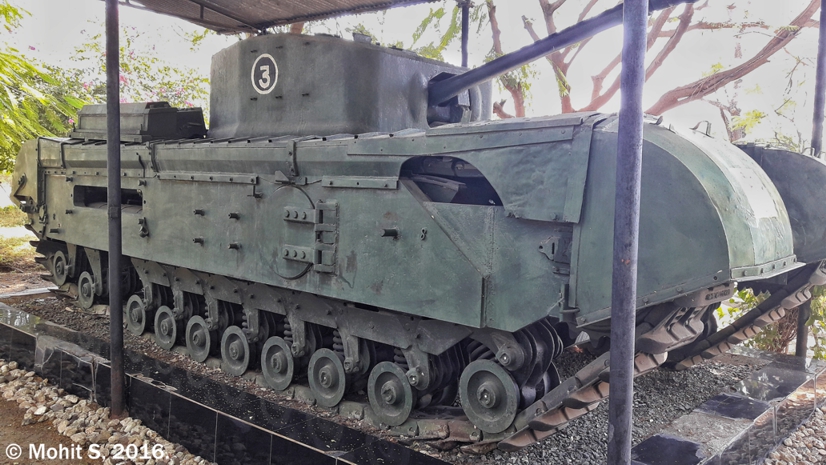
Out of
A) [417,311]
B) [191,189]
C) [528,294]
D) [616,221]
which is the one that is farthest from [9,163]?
[616,221]

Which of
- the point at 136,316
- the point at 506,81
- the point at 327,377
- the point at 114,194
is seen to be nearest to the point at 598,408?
the point at 327,377

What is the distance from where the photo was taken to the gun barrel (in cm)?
381

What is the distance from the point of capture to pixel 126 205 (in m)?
7.04

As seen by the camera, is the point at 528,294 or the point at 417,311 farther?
the point at 417,311

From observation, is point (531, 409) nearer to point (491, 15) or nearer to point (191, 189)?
point (191, 189)

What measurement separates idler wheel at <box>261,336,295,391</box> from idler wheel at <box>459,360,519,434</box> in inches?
67.5

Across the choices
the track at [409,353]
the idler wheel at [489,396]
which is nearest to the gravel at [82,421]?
the track at [409,353]

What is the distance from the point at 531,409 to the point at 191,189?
11.5ft

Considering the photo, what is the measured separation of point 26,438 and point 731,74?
34.9 ft

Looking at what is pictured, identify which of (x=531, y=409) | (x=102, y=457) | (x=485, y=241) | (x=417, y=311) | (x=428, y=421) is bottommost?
(x=102, y=457)

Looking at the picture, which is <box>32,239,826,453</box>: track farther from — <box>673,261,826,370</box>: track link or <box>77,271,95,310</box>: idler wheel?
<box>77,271,95,310</box>: idler wheel

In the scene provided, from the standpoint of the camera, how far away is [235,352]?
5.78 m

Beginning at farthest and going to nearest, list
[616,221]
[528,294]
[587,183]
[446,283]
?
[446,283], [528,294], [587,183], [616,221]

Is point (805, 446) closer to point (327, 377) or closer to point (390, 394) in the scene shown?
point (390, 394)
